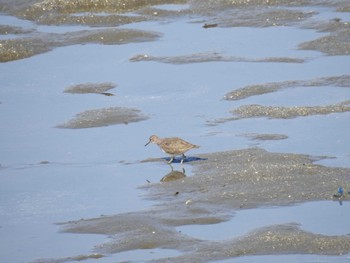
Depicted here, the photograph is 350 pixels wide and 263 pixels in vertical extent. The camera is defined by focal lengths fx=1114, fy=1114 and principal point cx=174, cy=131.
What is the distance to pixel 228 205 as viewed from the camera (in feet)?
41.8

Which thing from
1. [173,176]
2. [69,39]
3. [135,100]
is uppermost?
[69,39]

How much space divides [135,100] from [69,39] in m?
4.94

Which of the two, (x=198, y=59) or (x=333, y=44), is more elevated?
(x=333, y=44)

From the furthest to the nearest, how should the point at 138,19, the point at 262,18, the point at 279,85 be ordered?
1. the point at 138,19
2. the point at 262,18
3. the point at 279,85

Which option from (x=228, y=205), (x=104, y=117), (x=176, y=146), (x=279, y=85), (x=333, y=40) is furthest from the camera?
(x=333, y=40)

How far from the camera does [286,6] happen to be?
23.7 meters

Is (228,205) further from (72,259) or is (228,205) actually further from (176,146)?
(72,259)

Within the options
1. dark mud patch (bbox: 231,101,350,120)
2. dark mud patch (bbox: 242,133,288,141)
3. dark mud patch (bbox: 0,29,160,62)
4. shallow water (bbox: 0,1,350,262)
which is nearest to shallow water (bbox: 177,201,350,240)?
shallow water (bbox: 0,1,350,262)

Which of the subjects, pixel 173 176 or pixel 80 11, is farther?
pixel 80 11

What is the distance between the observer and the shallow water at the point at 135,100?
42.6 feet

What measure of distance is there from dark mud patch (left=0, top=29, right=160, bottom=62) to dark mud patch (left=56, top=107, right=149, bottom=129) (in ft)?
15.4

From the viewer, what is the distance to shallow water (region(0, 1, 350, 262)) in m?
13.0

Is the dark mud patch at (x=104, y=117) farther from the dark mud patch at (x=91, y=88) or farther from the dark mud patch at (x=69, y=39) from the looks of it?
the dark mud patch at (x=69, y=39)

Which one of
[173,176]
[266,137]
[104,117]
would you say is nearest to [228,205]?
[173,176]
